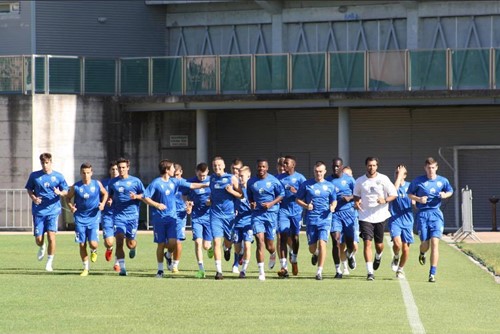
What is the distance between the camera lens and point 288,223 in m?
24.2

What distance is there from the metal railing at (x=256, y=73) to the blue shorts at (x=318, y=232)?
717 inches

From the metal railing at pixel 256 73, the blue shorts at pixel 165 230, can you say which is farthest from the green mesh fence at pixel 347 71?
the blue shorts at pixel 165 230

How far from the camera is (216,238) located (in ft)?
76.0

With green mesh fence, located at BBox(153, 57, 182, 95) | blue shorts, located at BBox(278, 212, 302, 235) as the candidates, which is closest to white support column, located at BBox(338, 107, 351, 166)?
green mesh fence, located at BBox(153, 57, 182, 95)

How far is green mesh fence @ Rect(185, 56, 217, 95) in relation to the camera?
4297cm

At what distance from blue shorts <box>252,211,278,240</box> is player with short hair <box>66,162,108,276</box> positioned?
269 centimetres

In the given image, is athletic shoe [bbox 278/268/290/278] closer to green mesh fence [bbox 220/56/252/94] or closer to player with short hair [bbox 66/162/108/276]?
player with short hair [bbox 66/162/108/276]

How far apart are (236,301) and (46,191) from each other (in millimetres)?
7488

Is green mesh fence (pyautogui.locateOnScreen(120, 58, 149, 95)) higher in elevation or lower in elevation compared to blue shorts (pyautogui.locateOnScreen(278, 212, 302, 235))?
higher

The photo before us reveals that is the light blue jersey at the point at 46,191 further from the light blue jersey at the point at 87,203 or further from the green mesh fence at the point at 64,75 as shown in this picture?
the green mesh fence at the point at 64,75

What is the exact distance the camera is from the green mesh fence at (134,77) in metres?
43.7

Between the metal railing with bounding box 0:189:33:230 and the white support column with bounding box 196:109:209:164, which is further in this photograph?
the white support column with bounding box 196:109:209:164

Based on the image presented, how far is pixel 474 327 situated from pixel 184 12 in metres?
35.0

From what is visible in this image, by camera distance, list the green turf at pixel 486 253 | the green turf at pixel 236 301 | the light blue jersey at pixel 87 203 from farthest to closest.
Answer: the green turf at pixel 486 253, the light blue jersey at pixel 87 203, the green turf at pixel 236 301
